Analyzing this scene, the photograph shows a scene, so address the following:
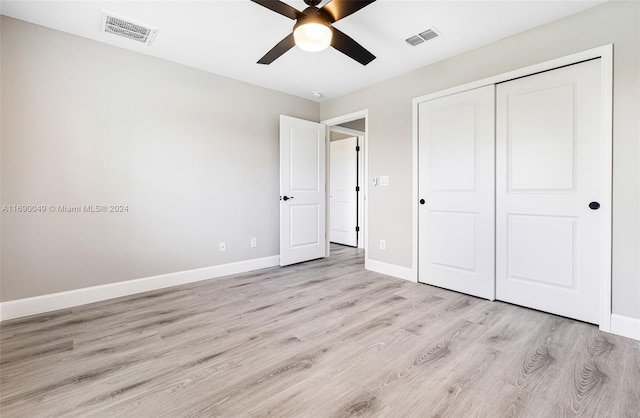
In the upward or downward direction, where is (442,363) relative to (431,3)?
downward

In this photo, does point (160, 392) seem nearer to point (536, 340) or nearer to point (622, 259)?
point (536, 340)

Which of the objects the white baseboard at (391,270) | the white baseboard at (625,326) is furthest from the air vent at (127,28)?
the white baseboard at (625,326)

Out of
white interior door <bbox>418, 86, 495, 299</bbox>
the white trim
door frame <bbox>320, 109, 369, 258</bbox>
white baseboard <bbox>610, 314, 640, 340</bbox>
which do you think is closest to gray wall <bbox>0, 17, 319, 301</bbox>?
door frame <bbox>320, 109, 369, 258</bbox>

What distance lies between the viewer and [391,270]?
11.8 feet

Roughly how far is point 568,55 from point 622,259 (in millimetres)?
1630

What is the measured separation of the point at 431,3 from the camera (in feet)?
7.10

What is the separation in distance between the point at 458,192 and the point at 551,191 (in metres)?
0.77

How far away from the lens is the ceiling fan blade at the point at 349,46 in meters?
2.08

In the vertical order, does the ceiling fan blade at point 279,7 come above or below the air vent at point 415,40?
below

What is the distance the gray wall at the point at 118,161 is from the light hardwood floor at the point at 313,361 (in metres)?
0.52

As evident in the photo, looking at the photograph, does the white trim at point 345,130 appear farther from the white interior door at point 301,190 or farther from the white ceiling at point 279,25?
the white ceiling at point 279,25

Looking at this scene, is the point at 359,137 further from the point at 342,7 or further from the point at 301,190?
the point at 342,7

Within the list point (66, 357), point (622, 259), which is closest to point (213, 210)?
point (66, 357)

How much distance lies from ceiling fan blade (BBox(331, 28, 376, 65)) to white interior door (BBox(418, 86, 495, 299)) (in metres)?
1.22
